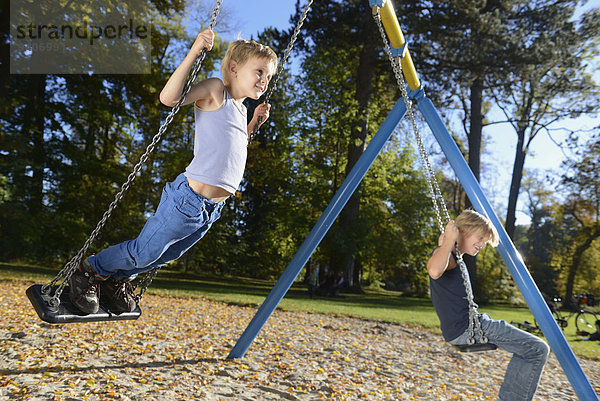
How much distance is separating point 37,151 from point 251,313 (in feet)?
28.8

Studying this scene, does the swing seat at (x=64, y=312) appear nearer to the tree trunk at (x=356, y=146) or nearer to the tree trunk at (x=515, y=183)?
the tree trunk at (x=356, y=146)

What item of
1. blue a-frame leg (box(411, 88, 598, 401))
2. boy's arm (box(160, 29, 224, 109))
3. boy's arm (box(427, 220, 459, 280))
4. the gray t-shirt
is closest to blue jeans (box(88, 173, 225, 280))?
boy's arm (box(160, 29, 224, 109))

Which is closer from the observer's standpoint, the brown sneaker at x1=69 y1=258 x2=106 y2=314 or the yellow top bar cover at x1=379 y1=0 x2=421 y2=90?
the brown sneaker at x1=69 y1=258 x2=106 y2=314

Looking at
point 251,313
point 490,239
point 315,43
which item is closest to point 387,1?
point 490,239

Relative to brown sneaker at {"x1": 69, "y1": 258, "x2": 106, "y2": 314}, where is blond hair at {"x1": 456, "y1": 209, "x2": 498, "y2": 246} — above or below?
above

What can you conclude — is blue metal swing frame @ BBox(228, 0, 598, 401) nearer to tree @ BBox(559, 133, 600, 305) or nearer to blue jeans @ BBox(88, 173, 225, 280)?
blue jeans @ BBox(88, 173, 225, 280)

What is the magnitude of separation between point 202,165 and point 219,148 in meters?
0.12

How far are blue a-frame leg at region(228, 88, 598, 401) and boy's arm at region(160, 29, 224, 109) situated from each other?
7.80 ft

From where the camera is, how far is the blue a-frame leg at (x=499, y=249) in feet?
12.1

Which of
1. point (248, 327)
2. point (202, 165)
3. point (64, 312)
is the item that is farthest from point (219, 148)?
point (248, 327)

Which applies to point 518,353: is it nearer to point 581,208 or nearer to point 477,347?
point 477,347

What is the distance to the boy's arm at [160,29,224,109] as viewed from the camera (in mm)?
2273

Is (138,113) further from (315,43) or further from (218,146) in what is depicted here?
(218,146)

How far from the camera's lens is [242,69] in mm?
2500
